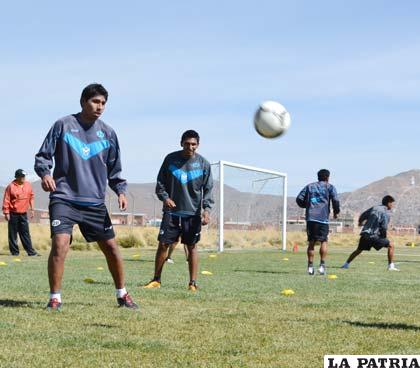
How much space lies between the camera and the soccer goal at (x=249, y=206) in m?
26.8

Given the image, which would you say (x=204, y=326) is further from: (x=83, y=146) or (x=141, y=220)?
(x=141, y=220)

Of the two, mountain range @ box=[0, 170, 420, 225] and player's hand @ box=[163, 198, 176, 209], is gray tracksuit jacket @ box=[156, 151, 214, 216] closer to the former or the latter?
player's hand @ box=[163, 198, 176, 209]

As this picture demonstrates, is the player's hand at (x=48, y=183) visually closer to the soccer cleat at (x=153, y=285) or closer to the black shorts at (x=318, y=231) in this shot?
the soccer cleat at (x=153, y=285)

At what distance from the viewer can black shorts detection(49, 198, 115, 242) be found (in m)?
6.41

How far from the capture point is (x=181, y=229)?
8.84 m

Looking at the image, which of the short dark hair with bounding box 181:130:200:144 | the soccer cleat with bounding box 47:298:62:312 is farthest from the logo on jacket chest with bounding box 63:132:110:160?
the short dark hair with bounding box 181:130:200:144

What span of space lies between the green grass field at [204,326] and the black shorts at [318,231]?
3386mm

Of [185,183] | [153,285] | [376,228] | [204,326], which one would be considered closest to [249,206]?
[376,228]

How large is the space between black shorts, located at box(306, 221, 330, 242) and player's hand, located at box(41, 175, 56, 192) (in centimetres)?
727

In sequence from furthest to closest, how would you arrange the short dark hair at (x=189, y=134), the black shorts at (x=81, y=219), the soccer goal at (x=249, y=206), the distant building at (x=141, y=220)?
1. the distant building at (x=141, y=220)
2. the soccer goal at (x=249, y=206)
3. the short dark hair at (x=189, y=134)
4. the black shorts at (x=81, y=219)

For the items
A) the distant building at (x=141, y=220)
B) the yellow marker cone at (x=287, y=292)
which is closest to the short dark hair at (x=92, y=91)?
the yellow marker cone at (x=287, y=292)

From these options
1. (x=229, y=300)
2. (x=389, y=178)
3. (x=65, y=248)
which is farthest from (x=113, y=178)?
(x=389, y=178)

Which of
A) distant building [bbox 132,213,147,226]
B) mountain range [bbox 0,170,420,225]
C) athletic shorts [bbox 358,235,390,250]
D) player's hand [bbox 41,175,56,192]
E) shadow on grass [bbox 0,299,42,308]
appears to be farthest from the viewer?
distant building [bbox 132,213,147,226]

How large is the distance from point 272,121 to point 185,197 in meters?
2.26
